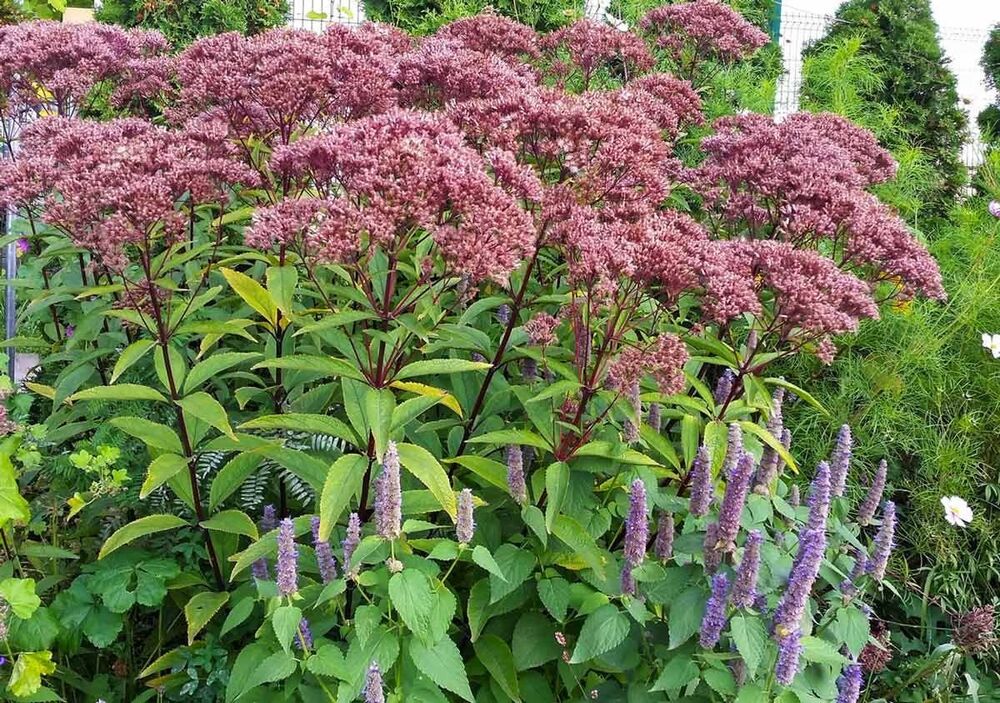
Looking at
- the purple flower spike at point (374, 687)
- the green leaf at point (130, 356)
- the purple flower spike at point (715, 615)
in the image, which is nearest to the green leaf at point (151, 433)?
the green leaf at point (130, 356)

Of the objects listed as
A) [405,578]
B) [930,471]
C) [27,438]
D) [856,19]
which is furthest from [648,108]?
[856,19]

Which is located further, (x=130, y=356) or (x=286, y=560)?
(x=130, y=356)

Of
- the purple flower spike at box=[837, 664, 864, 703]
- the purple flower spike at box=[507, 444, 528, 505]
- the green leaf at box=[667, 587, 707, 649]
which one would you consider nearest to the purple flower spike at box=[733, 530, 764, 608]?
the green leaf at box=[667, 587, 707, 649]

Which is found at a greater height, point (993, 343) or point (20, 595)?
point (993, 343)

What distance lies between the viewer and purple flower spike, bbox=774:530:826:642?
2236mm

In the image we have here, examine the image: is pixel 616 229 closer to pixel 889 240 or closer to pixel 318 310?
pixel 318 310

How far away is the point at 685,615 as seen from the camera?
2.44 meters

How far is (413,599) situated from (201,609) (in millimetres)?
1105

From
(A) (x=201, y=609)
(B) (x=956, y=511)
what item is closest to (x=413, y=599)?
(A) (x=201, y=609)

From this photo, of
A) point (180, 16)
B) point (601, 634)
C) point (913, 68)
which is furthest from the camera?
point (180, 16)

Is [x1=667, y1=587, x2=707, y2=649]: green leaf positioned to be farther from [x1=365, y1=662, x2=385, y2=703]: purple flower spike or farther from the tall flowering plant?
[x1=365, y1=662, x2=385, y2=703]: purple flower spike

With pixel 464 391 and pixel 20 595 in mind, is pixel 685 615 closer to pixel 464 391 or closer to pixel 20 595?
pixel 464 391

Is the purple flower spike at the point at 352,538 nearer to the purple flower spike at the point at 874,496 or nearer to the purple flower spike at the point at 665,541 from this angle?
the purple flower spike at the point at 665,541

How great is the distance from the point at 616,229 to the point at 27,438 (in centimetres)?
233
